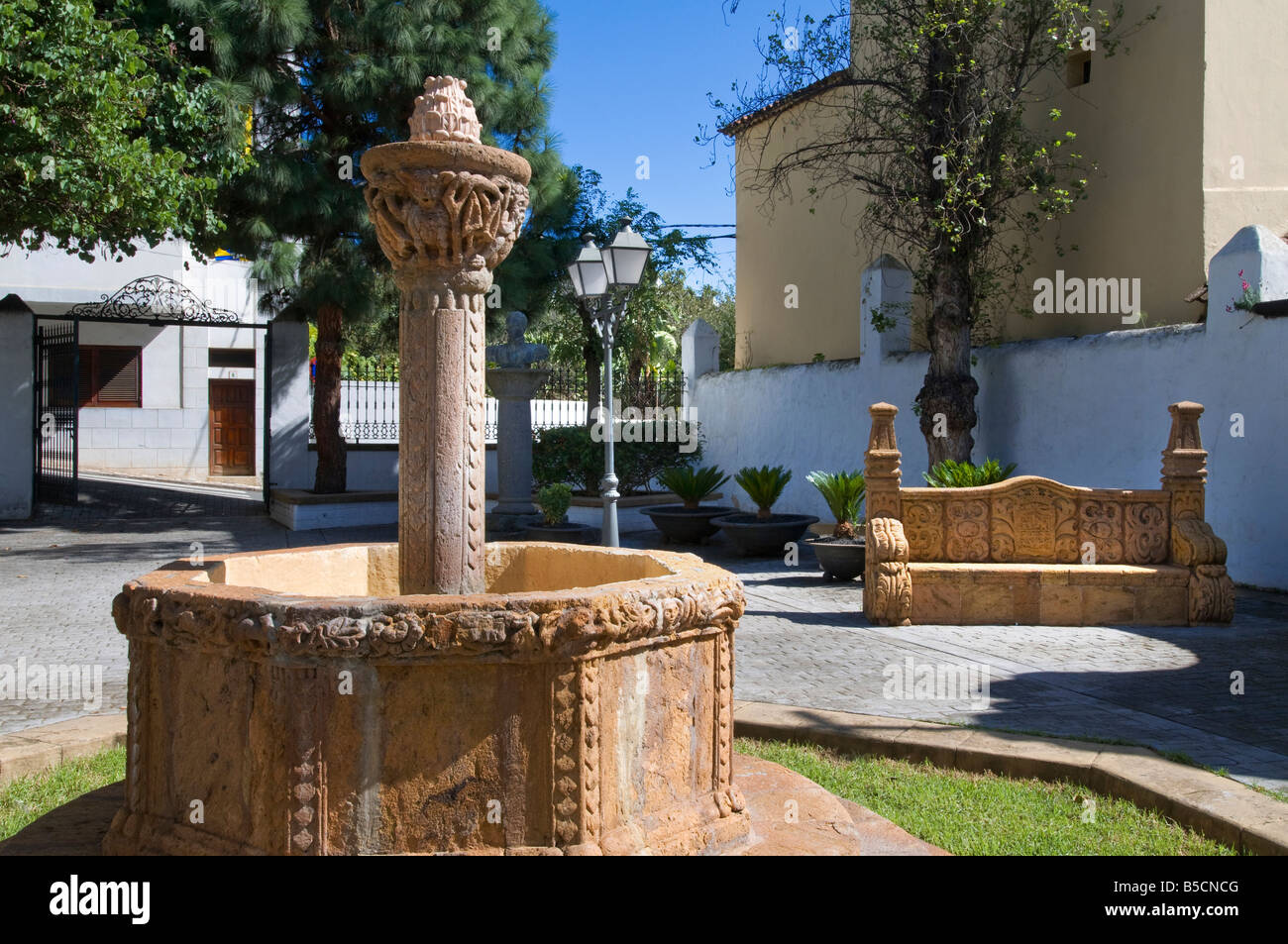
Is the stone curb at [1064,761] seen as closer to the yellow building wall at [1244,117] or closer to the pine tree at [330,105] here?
the yellow building wall at [1244,117]

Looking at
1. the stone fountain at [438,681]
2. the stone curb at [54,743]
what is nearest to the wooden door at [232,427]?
the stone curb at [54,743]

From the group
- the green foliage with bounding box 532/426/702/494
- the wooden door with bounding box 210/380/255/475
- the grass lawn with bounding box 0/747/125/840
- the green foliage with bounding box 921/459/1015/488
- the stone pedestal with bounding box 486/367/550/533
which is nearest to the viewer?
the grass lawn with bounding box 0/747/125/840

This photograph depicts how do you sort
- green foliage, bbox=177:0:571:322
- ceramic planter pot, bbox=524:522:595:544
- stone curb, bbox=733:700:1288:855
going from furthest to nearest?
green foliage, bbox=177:0:571:322
ceramic planter pot, bbox=524:522:595:544
stone curb, bbox=733:700:1288:855

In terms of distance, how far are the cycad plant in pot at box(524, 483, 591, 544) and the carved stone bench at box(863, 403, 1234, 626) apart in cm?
495

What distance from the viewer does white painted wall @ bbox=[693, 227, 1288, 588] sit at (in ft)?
32.3

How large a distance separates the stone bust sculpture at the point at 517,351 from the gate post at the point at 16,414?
676 centimetres

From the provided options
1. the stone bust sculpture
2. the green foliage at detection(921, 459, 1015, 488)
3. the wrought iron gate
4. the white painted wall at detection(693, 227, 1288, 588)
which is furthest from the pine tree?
the green foliage at detection(921, 459, 1015, 488)

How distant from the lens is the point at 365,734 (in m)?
3.14

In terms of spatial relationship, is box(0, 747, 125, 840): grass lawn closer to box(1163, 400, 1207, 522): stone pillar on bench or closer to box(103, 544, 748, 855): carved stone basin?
box(103, 544, 748, 855): carved stone basin

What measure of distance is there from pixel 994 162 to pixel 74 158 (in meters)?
9.32

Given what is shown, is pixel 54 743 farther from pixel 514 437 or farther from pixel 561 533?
pixel 514 437

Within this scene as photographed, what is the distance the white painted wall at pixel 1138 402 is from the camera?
985cm
